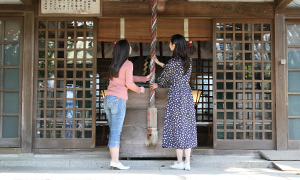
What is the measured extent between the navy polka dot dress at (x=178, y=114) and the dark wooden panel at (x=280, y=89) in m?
1.96

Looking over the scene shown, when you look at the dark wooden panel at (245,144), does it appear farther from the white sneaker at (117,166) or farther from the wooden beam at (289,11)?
the wooden beam at (289,11)

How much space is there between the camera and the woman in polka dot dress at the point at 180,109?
198 inches

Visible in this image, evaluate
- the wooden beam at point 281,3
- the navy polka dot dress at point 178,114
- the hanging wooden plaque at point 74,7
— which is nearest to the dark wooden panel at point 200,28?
the wooden beam at point 281,3

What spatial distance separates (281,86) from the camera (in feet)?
20.2

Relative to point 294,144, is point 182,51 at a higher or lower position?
higher

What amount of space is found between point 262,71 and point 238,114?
3.00 feet

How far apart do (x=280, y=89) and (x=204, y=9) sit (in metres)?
2.03

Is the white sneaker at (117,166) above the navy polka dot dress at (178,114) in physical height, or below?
below

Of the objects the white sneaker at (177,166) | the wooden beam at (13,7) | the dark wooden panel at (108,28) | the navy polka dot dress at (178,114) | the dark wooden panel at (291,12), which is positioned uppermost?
the wooden beam at (13,7)

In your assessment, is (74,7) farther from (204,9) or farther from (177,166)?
(177,166)

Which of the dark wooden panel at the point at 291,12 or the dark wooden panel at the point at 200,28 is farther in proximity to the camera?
the dark wooden panel at the point at 200,28

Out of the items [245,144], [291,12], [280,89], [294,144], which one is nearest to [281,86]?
[280,89]

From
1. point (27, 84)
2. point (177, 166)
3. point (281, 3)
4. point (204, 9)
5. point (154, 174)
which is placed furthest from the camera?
point (204, 9)

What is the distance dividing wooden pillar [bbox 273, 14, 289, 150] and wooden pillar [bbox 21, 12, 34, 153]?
449cm
